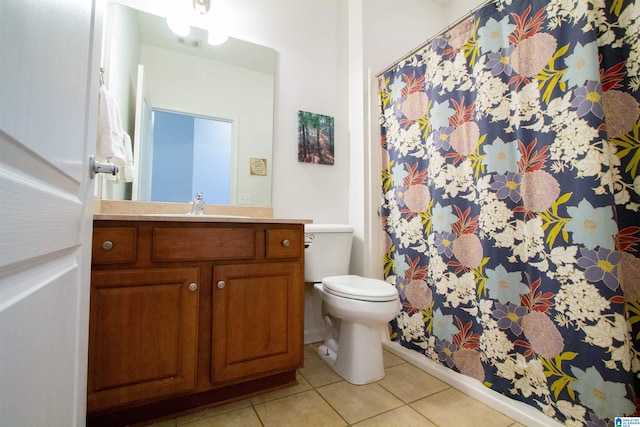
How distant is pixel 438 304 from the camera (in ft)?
4.75

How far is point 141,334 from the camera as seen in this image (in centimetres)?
101

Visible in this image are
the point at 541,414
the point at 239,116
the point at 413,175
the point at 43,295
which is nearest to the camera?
the point at 43,295

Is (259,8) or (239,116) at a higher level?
(259,8)

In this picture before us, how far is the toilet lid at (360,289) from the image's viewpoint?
1321 millimetres

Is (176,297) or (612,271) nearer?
(612,271)

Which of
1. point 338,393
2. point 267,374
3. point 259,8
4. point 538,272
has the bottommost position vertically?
point 338,393

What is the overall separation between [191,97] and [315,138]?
0.84 m

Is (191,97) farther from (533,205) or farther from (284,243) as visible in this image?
(533,205)

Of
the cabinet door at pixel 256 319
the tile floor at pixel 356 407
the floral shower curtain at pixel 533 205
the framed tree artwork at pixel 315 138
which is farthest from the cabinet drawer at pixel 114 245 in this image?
the floral shower curtain at pixel 533 205

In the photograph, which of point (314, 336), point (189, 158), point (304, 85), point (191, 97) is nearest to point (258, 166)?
point (189, 158)

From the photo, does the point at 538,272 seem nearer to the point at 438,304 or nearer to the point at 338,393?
the point at 438,304

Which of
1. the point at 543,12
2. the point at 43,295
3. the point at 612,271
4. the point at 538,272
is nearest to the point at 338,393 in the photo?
the point at 538,272

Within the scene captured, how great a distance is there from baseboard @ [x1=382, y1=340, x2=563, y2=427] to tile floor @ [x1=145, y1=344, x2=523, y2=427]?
26 mm

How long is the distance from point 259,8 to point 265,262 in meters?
1.76
